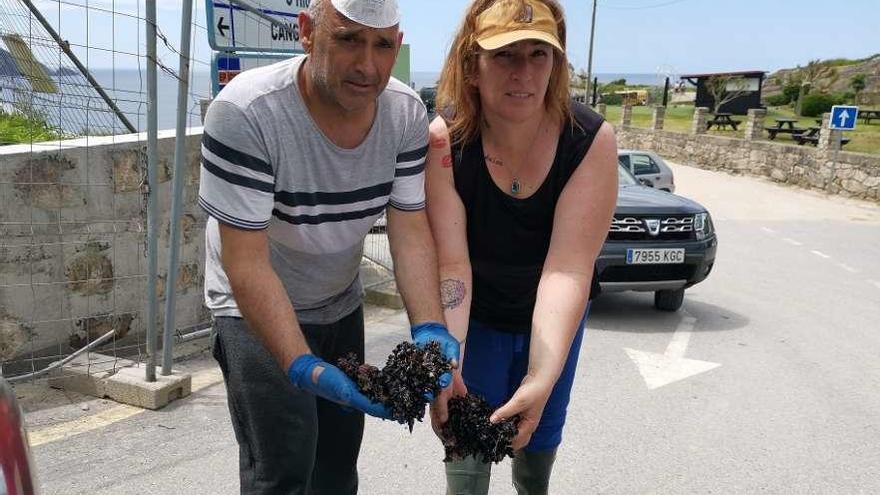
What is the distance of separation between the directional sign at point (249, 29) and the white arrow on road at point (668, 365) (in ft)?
Answer: 11.6

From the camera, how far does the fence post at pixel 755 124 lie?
22703 mm

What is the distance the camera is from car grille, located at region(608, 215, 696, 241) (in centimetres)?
667

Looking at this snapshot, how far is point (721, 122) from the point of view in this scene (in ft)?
106

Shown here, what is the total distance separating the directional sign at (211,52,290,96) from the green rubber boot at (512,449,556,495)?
13.8ft

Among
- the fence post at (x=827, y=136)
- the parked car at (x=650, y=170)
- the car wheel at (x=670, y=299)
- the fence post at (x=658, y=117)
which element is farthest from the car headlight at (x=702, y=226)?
the fence post at (x=658, y=117)

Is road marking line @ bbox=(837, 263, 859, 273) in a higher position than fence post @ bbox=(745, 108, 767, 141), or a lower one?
lower

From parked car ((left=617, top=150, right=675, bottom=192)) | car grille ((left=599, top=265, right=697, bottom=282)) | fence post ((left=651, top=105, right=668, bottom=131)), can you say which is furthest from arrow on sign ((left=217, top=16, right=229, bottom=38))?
fence post ((left=651, top=105, right=668, bottom=131))

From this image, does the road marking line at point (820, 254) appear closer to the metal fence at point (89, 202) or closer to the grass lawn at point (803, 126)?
the metal fence at point (89, 202)

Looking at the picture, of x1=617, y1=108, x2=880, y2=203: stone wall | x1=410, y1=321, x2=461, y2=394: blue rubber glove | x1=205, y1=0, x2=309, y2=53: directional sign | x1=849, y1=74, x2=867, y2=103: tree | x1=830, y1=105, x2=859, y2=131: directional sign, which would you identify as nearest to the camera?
x1=410, y1=321, x2=461, y2=394: blue rubber glove

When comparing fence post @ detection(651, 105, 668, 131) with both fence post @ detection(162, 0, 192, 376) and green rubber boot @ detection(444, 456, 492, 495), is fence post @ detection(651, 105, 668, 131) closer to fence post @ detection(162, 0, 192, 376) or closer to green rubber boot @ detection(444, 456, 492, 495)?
fence post @ detection(162, 0, 192, 376)

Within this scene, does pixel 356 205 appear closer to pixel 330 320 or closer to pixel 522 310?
pixel 330 320

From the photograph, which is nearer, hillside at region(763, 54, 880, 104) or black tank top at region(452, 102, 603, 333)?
black tank top at region(452, 102, 603, 333)

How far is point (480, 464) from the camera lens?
2562mm

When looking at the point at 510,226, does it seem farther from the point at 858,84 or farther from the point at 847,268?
the point at 858,84
